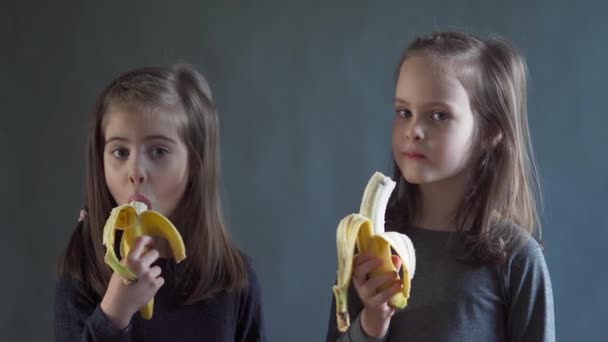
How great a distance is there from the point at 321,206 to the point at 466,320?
64 cm

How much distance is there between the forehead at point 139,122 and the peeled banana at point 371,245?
0.40 meters

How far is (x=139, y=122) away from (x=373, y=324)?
497 millimetres

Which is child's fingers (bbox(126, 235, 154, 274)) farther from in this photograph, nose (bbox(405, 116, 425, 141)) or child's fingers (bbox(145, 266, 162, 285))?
nose (bbox(405, 116, 425, 141))

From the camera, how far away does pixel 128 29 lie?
1.70 metres

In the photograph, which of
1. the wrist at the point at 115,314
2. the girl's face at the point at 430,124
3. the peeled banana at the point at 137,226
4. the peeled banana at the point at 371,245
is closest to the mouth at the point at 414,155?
the girl's face at the point at 430,124

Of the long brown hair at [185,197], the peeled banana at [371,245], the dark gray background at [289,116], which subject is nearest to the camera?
the peeled banana at [371,245]

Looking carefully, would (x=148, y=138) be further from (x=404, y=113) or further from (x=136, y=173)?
(x=404, y=113)

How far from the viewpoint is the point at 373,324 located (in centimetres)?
108

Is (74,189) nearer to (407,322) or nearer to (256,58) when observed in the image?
(256,58)

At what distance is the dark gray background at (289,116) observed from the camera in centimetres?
167

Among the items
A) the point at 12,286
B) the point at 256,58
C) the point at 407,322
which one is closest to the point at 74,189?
the point at 12,286

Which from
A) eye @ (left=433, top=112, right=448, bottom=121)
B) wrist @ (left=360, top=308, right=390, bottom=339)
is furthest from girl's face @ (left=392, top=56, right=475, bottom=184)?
wrist @ (left=360, top=308, right=390, bottom=339)

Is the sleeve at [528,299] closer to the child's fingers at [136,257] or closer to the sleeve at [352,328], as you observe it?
the sleeve at [352,328]

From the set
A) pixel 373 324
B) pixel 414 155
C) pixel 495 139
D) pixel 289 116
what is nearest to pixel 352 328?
pixel 373 324
